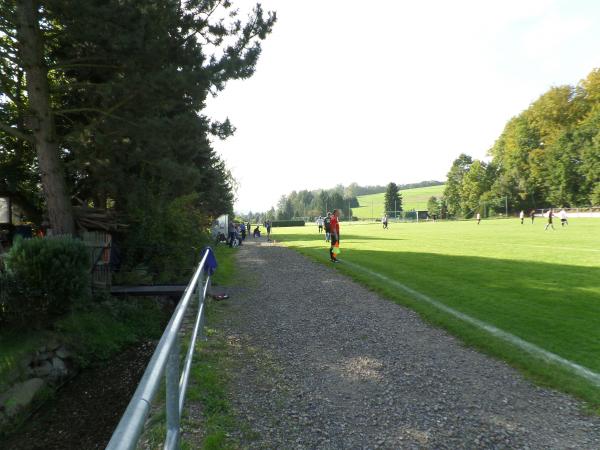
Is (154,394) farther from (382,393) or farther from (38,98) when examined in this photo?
(38,98)

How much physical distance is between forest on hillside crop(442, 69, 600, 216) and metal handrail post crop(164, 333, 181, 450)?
69711mm

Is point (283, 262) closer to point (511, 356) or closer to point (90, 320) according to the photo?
point (90, 320)

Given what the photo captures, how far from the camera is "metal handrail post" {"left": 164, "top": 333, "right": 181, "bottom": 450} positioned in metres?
2.08

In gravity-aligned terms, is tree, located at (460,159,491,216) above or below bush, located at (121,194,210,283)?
above

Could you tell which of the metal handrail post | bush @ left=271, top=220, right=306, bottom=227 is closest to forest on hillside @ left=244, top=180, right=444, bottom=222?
bush @ left=271, top=220, right=306, bottom=227

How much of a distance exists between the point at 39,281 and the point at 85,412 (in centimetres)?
266

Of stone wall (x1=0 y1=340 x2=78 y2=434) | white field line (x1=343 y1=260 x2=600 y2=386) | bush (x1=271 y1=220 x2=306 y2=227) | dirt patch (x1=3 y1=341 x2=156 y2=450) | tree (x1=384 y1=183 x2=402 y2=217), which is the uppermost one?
tree (x1=384 y1=183 x2=402 y2=217)

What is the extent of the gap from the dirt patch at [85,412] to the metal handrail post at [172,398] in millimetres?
4341

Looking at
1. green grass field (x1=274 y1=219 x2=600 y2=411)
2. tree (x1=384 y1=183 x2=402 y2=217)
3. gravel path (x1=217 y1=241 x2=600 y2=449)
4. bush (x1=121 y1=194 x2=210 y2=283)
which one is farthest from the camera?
tree (x1=384 y1=183 x2=402 y2=217)

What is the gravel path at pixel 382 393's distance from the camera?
3.18 meters

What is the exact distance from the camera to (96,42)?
847cm

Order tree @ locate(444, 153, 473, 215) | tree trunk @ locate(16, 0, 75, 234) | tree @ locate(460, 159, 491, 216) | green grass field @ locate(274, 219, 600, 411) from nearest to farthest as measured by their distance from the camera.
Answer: green grass field @ locate(274, 219, 600, 411) → tree trunk @ locate(16, 0, 75, 234) → tree @ locate(460, 159, 491, 216) → tree @ locate(444, 153, 473, 215)

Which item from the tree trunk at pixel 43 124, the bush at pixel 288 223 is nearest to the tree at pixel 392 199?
the bush at pixel 288 223

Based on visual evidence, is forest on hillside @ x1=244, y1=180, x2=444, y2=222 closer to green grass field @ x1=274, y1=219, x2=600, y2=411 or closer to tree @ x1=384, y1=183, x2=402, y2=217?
tree @ x1=384, y1=183, x2=402, y2=217
